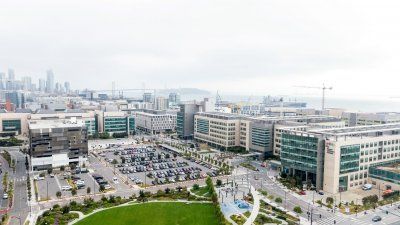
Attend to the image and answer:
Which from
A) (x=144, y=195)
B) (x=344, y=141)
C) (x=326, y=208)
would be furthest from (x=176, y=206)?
(x=344, y=141)

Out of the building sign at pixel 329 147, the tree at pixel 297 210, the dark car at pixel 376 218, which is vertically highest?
the building sign at pixel 329 147

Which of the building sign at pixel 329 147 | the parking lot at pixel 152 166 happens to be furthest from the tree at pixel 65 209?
the building sign at pixel 329 147

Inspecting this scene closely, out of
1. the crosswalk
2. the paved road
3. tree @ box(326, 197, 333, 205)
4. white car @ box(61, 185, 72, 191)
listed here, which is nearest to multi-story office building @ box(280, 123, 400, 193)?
tree @ box(326, 197, 333, 205)

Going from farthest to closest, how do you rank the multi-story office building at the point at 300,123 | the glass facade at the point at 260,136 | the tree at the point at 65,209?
the glass facade at the point at 260,136 → the multi-story office building at the point at 300,123 → the tree at the point at 65,209

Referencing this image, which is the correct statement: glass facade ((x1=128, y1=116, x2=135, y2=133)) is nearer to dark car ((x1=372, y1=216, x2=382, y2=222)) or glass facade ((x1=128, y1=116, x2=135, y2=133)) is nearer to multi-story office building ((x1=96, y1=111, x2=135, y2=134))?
multi-story office building ((x1=96, y1=111, x2=135, y2=134))

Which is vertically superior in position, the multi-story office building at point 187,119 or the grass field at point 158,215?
the multi-story office building at point 187,119

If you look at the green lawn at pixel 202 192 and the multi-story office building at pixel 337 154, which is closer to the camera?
the green lawn at pixel 202 192

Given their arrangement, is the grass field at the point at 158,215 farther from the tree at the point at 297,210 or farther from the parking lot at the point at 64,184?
the parking lot at the point at 64,184
